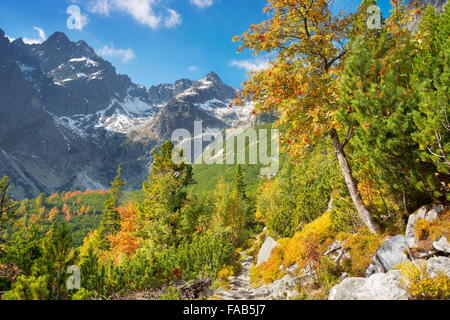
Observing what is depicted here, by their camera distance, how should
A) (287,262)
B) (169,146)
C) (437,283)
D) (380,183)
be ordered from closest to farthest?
(437,283) → (380,183) → (287,262) → (169,146)

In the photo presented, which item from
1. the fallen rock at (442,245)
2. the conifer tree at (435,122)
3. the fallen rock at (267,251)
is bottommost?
the fallen rock at (267,251)

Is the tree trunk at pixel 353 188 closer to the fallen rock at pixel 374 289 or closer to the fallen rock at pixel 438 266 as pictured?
the fallen rock at pixel 438 266

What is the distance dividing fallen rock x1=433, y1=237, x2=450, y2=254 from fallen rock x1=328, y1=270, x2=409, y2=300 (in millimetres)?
1500

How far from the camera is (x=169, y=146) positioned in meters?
24.1

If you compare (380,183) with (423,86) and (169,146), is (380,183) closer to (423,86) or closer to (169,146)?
(423,86)

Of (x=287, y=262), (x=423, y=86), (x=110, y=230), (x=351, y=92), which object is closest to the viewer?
(x=423, y=86)

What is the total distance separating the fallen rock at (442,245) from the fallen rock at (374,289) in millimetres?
1500

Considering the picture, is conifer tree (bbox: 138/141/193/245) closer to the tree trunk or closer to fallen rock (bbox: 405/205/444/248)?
the tree trunk

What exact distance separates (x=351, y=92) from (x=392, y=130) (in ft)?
5.48

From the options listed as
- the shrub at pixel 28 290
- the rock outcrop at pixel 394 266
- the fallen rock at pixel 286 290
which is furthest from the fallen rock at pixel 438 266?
the shrub at pixel 28 290

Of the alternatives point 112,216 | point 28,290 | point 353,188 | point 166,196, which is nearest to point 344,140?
point 353,188

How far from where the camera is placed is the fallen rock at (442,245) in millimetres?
6777

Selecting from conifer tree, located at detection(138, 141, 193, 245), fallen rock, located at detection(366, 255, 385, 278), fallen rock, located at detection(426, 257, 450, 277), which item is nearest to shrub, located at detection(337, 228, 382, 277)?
fallen rock, located at detection(366, 255, 385, 278)

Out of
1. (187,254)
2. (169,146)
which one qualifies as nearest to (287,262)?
(187,254)
